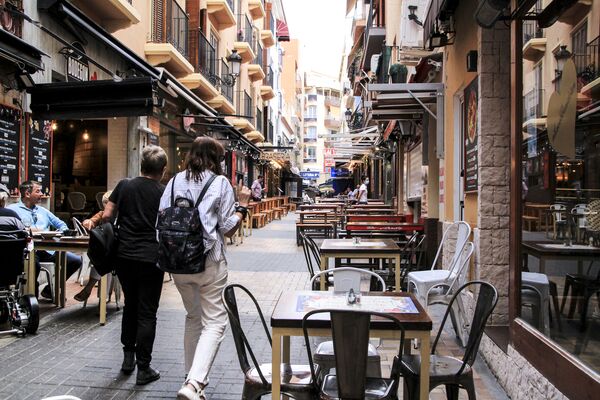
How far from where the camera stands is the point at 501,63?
19.2ft

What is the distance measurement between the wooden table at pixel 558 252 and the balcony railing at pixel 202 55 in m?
13.6

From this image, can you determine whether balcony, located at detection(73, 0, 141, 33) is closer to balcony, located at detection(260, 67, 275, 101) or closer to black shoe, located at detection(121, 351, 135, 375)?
black shoe, located at detection(121, 351, 135, 375)

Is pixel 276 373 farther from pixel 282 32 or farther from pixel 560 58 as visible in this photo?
pixel 282 32

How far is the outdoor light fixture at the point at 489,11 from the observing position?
4.55 meters

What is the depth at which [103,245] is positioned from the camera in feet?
15.5

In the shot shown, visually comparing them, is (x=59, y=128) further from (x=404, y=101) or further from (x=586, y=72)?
(x=586, y=72)

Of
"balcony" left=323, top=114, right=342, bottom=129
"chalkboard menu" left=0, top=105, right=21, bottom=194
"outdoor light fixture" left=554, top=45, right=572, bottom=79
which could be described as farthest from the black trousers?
"balcony" left=323, top=114, right=342, bottom=129

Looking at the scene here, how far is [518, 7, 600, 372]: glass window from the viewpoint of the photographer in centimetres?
361

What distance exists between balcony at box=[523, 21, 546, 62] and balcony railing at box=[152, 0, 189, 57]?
11.0 metres

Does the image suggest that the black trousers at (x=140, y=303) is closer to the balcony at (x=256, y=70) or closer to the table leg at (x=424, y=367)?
the table leg at (x=424, y=367)

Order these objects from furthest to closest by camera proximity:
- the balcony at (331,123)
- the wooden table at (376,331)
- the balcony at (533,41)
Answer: the balcony at (331,123) < the balcony at (533,41) < the wooden table at (376,331)

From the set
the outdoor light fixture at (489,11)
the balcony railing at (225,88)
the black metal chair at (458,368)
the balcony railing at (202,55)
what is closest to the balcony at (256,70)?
the balcony railing at (225,88)

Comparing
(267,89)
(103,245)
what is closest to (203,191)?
(103,245)

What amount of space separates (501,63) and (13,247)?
5.19 meters
